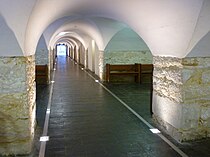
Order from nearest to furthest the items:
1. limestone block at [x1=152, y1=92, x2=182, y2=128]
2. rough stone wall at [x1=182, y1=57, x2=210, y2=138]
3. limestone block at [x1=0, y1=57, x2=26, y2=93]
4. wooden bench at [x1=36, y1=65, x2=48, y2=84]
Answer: limestone block at [x1=0, y1=57, x2=26, y2=93]
rough stone wall at [x1=182, y1=57, x2=210, y2=138]
limestone block at [x1=152, y1=92, x2=182, y2=128]
wooden bench at [x1=36, y1=65, x2=48, y2=84]

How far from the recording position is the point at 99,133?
5.14m

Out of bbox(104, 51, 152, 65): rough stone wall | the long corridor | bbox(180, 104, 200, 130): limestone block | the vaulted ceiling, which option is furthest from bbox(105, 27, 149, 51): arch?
bbox(180, 104, 200, 130): limestone block

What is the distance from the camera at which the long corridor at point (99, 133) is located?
4.24m

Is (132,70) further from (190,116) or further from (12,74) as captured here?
(12,74)

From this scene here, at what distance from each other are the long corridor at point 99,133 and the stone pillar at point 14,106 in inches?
21.5

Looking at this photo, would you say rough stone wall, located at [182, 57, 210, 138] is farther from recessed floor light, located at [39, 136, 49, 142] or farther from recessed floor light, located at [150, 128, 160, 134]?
recessed floor light, located at [39, 136, 49, 142]

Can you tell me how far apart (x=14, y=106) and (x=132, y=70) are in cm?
920

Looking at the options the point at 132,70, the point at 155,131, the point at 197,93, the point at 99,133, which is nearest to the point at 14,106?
the point at 99,133

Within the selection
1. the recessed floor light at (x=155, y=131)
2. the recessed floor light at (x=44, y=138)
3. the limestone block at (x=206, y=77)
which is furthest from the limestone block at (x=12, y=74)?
the limestone block at (x=206, y=77)

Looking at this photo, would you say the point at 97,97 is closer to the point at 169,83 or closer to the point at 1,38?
the point at 169,83

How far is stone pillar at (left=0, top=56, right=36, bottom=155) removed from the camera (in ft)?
13.0

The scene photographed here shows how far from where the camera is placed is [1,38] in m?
3.69

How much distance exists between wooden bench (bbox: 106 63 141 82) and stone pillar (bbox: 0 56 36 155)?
28.4 ft

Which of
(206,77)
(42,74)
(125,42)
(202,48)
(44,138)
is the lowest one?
(44,138)
